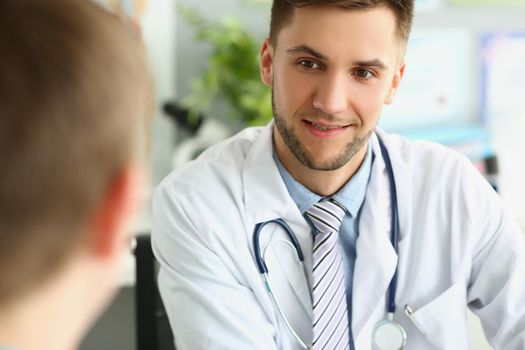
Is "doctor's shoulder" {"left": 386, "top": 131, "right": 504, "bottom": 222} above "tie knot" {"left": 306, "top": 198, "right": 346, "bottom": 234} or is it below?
above

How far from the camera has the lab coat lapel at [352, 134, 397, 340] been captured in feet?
3.90

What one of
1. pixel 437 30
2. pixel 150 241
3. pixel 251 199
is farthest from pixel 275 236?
pixel 437 30

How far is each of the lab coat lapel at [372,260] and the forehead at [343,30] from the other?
0.77ft

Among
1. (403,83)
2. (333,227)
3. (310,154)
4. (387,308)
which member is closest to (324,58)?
(310,154)

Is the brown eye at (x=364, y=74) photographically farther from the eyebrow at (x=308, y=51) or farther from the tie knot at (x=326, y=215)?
the tie knot at (x=326, y=215)

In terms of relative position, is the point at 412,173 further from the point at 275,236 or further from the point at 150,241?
the point at 150,241

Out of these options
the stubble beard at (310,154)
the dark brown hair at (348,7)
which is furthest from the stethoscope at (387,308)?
the dark brown hair at (348,7)

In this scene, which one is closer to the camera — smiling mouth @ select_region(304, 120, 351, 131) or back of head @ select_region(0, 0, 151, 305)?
back of head @ select_region(0, 0, 151, 305)

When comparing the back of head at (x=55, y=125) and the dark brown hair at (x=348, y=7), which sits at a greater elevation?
the dark brown hair at (x=348, y=7)

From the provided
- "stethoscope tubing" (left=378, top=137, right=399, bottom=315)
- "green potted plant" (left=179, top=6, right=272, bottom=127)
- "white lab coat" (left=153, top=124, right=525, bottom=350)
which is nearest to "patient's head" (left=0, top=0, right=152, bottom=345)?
"white lab coat" (left=153, top=124, right=525, bottom=350)

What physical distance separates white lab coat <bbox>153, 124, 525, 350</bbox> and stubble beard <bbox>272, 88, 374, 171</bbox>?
0.17 feet

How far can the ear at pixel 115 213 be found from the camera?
0.49 metres

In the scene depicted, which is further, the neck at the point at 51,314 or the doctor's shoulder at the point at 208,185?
the doctor's shoulder at the point at 208,185

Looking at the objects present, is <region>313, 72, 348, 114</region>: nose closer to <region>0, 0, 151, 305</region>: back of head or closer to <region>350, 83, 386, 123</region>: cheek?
<region>350, 83, 386, 123</region>: cheek
